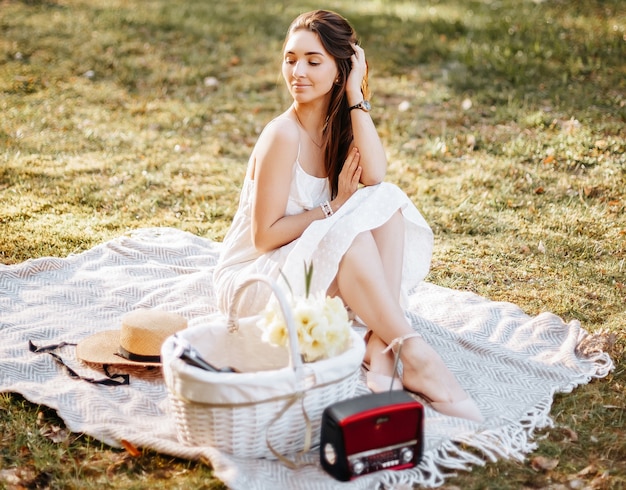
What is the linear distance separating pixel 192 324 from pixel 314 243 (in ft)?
2.62

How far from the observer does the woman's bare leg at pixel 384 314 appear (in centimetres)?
330

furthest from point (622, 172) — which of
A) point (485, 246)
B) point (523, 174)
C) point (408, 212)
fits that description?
point (408, 212)

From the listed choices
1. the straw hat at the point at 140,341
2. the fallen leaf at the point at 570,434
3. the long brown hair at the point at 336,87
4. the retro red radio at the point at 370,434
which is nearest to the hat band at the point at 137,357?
the straw hat at the point at 140,341

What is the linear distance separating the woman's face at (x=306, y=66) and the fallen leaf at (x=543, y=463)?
1.87 metres

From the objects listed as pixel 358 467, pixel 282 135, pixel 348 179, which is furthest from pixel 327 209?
pixel 358 467

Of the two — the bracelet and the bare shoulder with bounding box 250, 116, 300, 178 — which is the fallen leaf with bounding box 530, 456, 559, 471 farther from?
the bare shoulder with bounding box 250, 116, 300, 178

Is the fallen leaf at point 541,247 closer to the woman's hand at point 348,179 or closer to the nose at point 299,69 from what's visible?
the woman's hand at point 348,179

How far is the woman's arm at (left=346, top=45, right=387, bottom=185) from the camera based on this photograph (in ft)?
12.6

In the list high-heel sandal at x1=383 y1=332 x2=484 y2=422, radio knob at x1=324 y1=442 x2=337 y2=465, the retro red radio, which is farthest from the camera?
high-heel sandal at x1=383 y1=332 x2=484 y2=422

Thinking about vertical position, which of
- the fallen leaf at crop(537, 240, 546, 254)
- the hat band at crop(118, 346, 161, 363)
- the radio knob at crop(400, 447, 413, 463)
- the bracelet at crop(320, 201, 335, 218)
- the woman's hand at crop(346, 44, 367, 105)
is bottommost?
the fallen leaf at crop(537, 240, 546, 254)

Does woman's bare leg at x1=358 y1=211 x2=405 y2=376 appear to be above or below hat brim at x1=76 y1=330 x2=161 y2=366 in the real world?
above

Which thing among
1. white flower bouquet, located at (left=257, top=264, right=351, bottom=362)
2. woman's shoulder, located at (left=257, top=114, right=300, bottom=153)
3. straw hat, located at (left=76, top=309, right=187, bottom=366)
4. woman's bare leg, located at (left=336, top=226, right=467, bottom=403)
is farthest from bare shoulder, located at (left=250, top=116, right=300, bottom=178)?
white flower bouquet, located at (left=257, top=264, right=351, bottom=362)

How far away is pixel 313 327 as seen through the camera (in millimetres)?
2805

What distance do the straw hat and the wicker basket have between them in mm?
515
